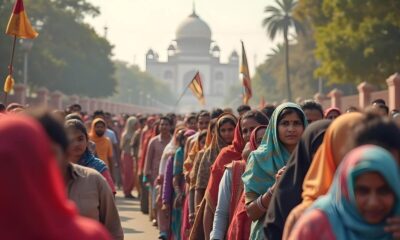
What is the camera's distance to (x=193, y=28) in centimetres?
17488

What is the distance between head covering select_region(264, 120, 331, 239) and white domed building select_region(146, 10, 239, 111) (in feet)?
557

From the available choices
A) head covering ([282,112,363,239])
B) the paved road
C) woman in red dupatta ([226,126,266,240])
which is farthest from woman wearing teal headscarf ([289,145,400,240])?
the paved road

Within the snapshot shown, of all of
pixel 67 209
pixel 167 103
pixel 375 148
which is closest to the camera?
pixel 67 209

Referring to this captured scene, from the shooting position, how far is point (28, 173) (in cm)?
251

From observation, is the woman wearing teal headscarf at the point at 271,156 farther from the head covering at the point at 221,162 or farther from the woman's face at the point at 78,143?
the head covering at the point at 221,162

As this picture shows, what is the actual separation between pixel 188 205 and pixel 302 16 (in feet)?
120

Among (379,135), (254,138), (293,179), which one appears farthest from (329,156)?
(254,138)

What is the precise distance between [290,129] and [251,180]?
405 mm

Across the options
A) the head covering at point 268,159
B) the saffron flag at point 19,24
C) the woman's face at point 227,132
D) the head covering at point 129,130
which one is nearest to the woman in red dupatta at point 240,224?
the head covering at point 268,159

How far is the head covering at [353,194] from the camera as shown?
10.7 ft

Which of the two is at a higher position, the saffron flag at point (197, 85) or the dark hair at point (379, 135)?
the saffron flag at point (197, 85)

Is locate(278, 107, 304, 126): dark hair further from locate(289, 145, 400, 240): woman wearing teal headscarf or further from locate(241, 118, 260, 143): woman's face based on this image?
locate(289, 145, 400, 240): woman wearing teal headscarf

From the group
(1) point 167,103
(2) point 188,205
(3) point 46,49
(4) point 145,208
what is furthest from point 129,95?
(2) point 188,205

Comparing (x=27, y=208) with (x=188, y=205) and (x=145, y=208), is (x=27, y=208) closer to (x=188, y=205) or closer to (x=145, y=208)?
(x=188, y=205)
